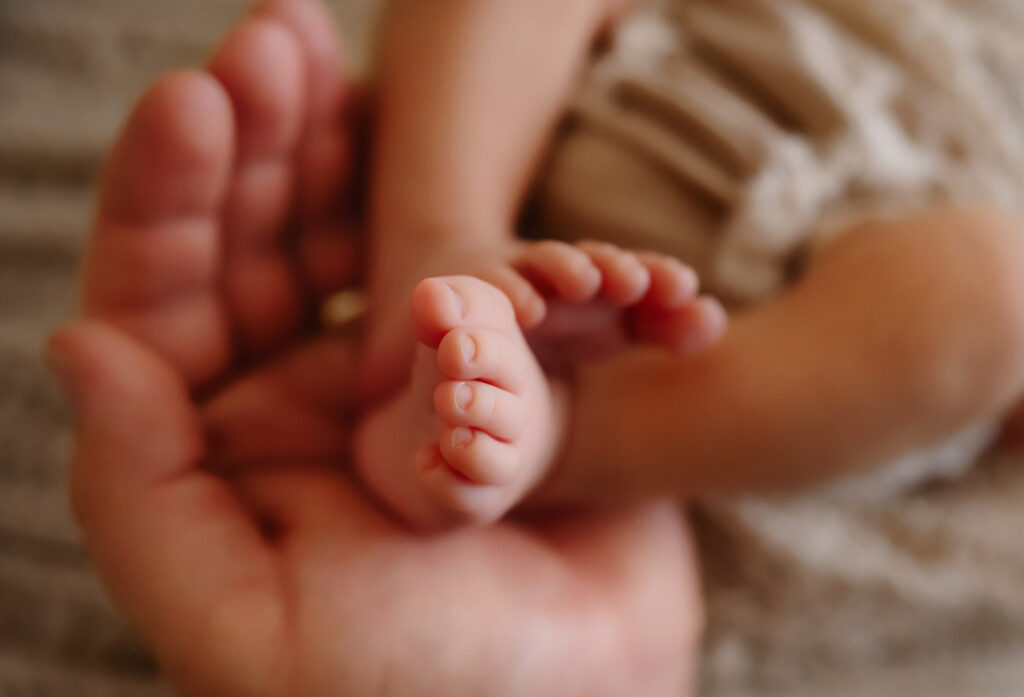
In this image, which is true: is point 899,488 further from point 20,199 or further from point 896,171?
point 20,199

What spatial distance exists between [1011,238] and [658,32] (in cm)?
28

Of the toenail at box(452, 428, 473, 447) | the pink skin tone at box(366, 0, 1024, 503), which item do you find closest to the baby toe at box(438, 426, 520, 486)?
the toenail at box(452, 428, 473, 447)

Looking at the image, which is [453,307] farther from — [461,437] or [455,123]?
[455,123]

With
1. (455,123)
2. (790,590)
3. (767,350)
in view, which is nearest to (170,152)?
(455,123)

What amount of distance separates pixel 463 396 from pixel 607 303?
0.11 meters

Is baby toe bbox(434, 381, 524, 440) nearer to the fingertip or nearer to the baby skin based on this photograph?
the baby skin

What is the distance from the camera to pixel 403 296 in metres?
0.48

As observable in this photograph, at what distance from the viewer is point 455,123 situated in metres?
0.53

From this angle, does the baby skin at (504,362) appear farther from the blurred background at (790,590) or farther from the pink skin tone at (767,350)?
the blurred background at (790,590)

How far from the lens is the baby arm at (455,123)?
0.51 meters

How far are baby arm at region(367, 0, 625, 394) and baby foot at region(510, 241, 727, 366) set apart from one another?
0.27 feet

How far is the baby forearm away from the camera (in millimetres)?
520

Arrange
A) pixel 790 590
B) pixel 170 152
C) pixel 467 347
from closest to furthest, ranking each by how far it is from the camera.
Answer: pixel 467 347 < pixel 170 152 < pixel 790 590

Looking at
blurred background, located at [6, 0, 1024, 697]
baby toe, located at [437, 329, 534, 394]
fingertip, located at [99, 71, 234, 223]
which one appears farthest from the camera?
blurred background, located at [6, 0, 1024, 697]
